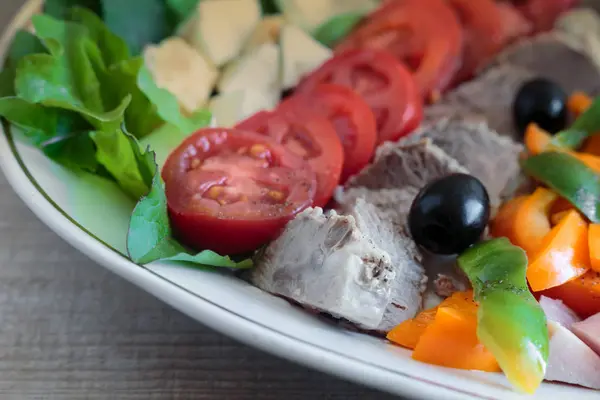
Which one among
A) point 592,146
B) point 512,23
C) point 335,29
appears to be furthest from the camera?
point 512,23

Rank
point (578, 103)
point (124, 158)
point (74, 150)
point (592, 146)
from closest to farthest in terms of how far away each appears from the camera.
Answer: point (124, 158), point (74, 150), point (592, 146), point (578, 103)

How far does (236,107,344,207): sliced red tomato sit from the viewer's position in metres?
1.62

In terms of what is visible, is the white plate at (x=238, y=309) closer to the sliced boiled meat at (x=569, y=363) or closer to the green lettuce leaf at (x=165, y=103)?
the sliced boiled meat at (x=569, y=363)

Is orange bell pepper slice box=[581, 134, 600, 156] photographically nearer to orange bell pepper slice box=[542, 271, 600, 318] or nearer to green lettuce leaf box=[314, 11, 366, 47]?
orange bell pepper slice box=[542, 271, 600, 318]

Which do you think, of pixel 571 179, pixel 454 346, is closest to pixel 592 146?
pixel 571 179

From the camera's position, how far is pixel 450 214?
1.47 m

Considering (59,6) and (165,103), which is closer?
(165,103)

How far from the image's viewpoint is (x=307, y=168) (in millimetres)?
1592

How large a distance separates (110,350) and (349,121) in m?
0.84

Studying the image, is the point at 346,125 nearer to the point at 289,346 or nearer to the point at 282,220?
the point at 282,220

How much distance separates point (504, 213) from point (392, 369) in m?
0.66

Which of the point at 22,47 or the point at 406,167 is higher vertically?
the point at 22,47

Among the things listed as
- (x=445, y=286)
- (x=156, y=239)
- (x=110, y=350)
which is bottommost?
(x=110, y=350)

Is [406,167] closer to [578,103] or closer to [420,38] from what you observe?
[420,38]
